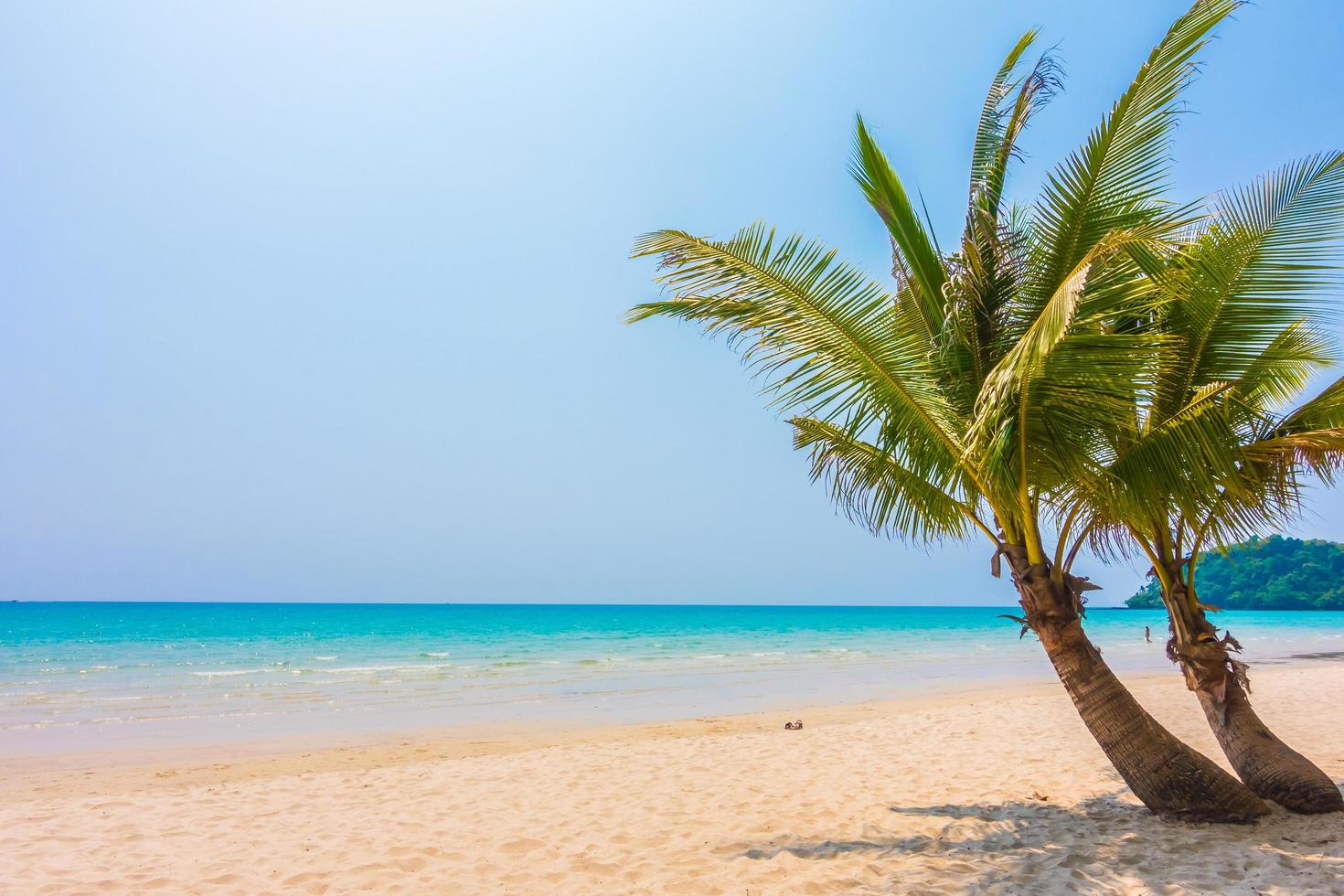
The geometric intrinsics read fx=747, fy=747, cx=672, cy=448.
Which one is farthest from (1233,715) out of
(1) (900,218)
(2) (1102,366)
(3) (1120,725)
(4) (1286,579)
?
(4) (1286,579)

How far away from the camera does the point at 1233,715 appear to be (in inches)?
215

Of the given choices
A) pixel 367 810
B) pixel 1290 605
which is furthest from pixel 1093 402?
pixel 1290 605

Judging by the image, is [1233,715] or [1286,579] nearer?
[1233,715]

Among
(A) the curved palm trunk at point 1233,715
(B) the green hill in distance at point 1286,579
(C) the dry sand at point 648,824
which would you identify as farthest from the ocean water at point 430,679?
(B) the green hill in distance at point 1286,579

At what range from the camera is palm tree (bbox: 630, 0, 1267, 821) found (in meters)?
4.70

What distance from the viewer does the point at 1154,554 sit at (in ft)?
18.7

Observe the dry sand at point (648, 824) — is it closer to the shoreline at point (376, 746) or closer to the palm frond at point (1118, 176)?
the shoreline at point (376, 746)

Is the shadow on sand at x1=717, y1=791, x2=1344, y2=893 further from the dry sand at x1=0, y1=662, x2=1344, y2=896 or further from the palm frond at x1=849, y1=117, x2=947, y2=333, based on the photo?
the palm frond at x1=849, y1=117, x2=947, y2=333

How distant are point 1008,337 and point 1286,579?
10269 centimetres

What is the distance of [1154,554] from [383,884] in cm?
589

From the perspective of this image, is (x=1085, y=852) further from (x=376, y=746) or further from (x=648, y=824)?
(x=376, y=746)

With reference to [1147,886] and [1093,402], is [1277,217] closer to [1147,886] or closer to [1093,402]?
[1093,402]

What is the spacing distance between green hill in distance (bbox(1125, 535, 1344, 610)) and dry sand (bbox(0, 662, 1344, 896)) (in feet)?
296

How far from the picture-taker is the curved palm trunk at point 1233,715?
17.3 feet
